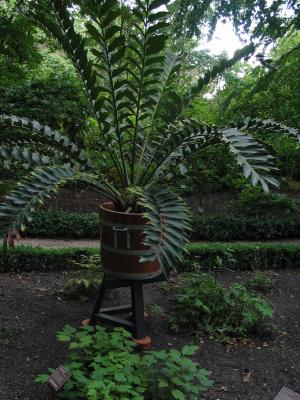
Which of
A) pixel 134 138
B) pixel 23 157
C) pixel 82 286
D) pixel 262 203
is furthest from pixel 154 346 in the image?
pixel 262 203

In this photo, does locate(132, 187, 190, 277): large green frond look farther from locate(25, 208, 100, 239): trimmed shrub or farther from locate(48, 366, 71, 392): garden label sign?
locate(25, 208, 100, 239): trimmed shrub

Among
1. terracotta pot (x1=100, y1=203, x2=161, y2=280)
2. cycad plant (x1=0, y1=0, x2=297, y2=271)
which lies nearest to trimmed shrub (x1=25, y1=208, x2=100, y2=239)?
cycad plant (x1=0, y1=0, x2=297, y2=271)

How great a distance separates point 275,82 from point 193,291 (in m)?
3.43

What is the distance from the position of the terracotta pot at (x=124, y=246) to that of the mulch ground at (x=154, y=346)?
624 millimetres

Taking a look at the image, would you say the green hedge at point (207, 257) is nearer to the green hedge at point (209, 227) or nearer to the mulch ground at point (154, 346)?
the mulch ground at point (154, 346)

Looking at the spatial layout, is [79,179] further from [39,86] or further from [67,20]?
[39,86]

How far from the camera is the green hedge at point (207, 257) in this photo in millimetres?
4965

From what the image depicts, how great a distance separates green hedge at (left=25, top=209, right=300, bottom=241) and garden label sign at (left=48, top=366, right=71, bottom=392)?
417 centimetres

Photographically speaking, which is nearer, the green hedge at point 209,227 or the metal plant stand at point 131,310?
the metal plant stand at point 131,310

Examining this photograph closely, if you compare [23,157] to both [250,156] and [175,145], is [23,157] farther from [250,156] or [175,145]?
[250,156]

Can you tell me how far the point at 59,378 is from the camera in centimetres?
243

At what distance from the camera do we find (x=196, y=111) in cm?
849

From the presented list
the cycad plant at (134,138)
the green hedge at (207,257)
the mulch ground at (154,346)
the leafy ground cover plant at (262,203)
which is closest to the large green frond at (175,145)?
the cycad plant at (134,138)

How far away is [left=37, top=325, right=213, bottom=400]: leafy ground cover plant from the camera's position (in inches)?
90.0
